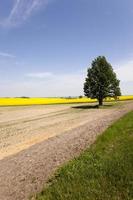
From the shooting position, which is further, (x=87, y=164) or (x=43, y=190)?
(x=87, y=164)

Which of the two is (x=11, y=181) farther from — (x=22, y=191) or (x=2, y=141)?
(x=2, y=141)

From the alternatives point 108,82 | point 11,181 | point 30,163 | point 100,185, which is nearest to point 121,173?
point 100,185

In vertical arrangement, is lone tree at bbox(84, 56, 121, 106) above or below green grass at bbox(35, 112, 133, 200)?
above

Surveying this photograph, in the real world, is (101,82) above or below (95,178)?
above

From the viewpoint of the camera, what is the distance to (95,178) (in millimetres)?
8445

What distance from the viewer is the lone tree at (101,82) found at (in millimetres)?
62531

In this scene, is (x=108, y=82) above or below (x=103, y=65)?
below

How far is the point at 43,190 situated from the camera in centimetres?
825

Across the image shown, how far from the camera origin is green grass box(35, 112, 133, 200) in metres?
7.46

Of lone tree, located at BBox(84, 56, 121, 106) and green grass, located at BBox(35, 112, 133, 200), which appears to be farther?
lone tree, located at BBox(84, 56, 121, 106)

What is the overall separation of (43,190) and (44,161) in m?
3.37

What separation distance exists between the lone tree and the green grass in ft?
170

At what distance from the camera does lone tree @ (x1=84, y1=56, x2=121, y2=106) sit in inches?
2462

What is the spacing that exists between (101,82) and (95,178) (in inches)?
2175
